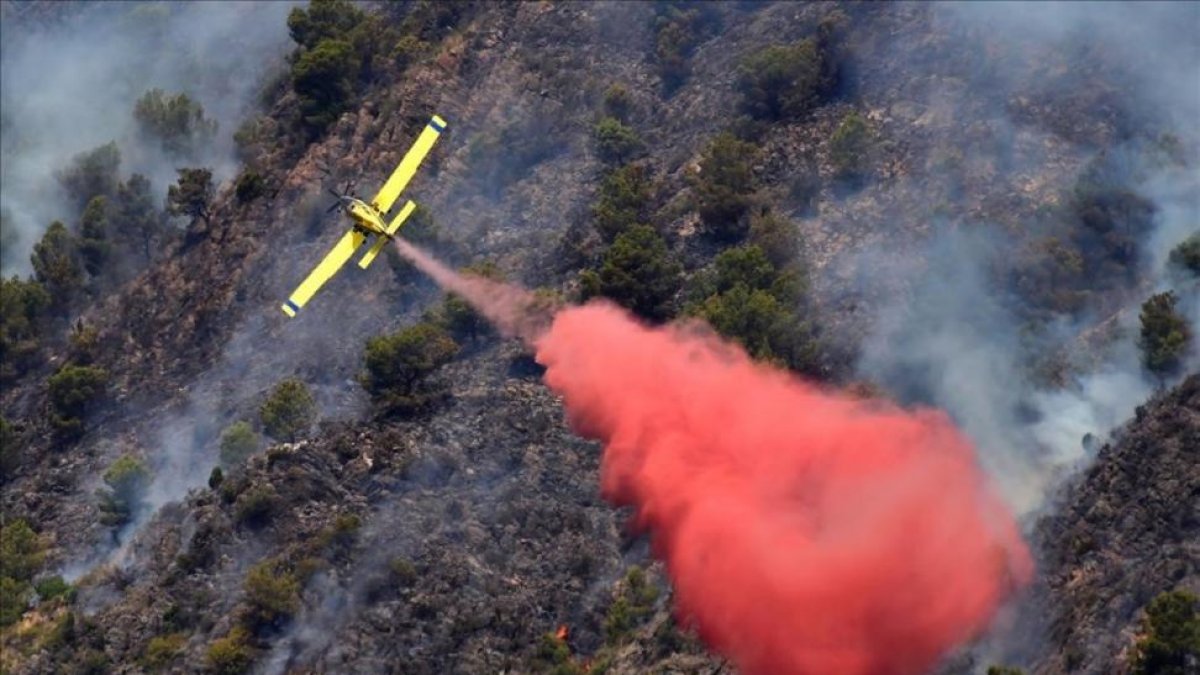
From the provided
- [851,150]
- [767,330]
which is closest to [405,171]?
[767,330]

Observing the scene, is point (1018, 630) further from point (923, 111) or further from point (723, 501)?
point (923, 111)

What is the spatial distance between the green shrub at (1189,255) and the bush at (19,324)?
6241 centimetres

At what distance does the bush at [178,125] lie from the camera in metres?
115

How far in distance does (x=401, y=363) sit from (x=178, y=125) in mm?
39005

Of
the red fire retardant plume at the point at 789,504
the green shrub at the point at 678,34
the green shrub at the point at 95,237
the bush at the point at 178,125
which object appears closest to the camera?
the red fire retardant plume at the point at 789,504

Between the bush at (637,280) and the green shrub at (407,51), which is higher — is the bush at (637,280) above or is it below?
below

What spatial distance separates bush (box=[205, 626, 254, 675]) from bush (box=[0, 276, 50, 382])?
3589 cm

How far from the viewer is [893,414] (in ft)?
250

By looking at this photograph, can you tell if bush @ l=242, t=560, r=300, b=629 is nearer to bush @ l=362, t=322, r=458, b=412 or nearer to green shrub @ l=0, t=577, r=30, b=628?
bush @ l=362, t=322, r=458, b=412

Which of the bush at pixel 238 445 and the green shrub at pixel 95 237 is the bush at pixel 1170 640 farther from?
the green shrub at pixel 95 237

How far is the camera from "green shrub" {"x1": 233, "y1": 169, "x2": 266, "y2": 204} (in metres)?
103

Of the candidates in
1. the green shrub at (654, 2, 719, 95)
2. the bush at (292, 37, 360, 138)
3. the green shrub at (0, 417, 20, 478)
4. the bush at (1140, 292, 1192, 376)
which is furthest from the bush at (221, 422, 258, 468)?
the bush at (1140, 292, 1192, 376)

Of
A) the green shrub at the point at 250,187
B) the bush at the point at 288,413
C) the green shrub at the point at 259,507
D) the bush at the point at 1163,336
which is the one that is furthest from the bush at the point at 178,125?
the bush at the point at 1163,336

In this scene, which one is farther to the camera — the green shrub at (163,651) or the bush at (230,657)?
the green shrub at (163,651)
